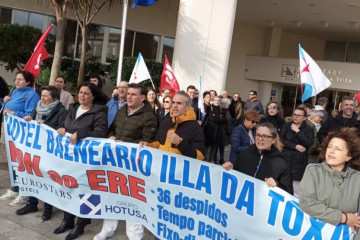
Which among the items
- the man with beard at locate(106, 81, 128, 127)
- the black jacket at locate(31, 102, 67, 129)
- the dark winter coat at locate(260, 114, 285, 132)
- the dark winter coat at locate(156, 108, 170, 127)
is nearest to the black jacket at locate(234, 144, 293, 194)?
the dark winter coat at locate(260, 114, 285, 132)

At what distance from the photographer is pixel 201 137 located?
386cm

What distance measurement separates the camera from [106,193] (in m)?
4.18

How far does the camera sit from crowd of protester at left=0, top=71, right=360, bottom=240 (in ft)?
9.40

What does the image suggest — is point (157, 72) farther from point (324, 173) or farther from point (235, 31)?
point (324, 173)

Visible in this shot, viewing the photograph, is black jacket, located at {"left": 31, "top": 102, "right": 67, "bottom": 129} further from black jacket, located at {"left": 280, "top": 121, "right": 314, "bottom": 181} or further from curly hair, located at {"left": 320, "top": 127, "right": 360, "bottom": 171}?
curly hair, located at {"left": 320, "top": 127, "right": 360, "bottom": 171}

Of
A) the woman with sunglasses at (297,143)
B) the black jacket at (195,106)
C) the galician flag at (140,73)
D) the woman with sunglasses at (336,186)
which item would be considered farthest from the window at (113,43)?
the woman with sunglasses at (336,186)

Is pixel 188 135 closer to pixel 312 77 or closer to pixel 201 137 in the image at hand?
pixel 201 137

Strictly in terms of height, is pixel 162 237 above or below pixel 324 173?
below

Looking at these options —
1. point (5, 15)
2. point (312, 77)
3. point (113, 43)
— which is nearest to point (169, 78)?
point (312, 77)

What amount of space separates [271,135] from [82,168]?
210 centimetres

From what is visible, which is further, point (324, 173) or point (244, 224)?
point (244, 224)

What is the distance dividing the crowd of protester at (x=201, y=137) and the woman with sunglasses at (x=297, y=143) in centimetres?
1

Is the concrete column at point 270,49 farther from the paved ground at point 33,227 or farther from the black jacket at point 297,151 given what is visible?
the paved ground at point 33,227

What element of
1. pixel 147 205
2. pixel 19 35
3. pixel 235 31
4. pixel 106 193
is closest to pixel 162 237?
pixel 147 205
